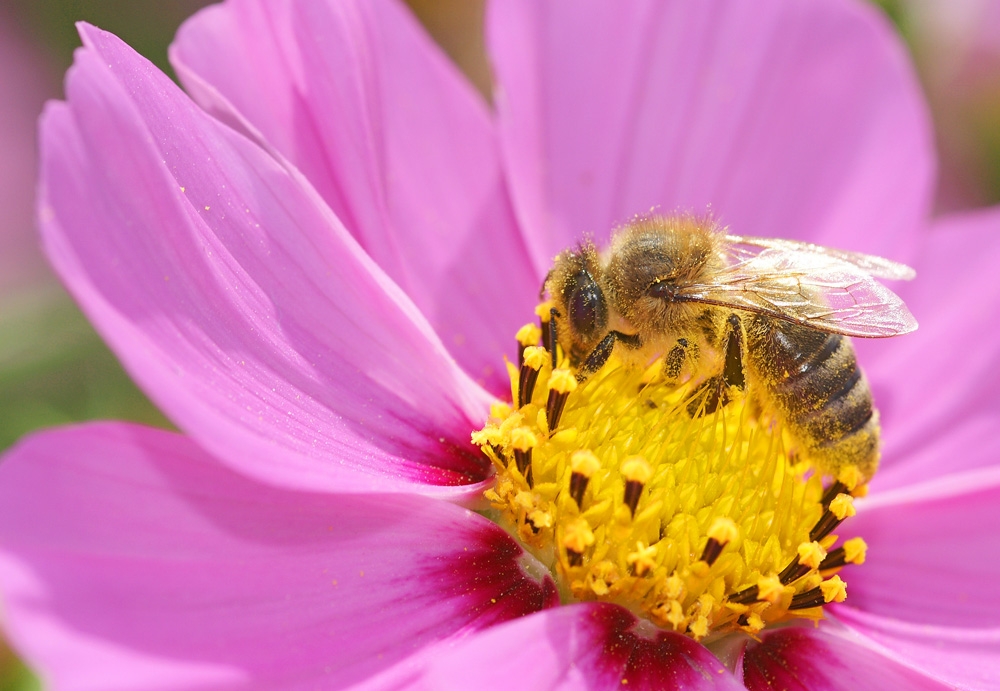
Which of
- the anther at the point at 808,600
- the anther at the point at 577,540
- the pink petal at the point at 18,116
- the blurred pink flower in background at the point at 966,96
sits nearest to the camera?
the anther at the point at 577,540

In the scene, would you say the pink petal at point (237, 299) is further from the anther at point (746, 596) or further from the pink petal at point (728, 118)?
the pink petal at point (728, 118)

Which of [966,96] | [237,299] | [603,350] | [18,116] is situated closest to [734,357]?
[603,350]

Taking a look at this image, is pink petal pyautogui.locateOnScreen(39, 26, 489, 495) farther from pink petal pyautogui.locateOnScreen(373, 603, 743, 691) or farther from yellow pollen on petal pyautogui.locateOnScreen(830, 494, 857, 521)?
yellow pollen on petal pyautogui.locateOnScreen(830, 494, 857, 521)

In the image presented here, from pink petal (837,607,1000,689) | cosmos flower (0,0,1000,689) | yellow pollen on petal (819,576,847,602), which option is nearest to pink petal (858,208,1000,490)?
cosmos flower (0,0,1000,689)

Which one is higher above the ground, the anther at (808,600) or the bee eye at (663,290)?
the bee eye at (663,290)

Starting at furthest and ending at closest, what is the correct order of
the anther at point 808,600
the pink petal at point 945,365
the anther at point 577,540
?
the pink petal at point 945,365
the anther at point 808,600
the anther at point 577,540

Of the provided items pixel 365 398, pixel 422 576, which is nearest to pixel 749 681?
pixel 422 576

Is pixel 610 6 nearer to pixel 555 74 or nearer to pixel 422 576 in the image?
pixel 555 74

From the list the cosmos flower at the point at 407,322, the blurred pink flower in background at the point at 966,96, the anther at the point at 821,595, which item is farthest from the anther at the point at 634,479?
the blurred pink flower in background at the point at 966,96
